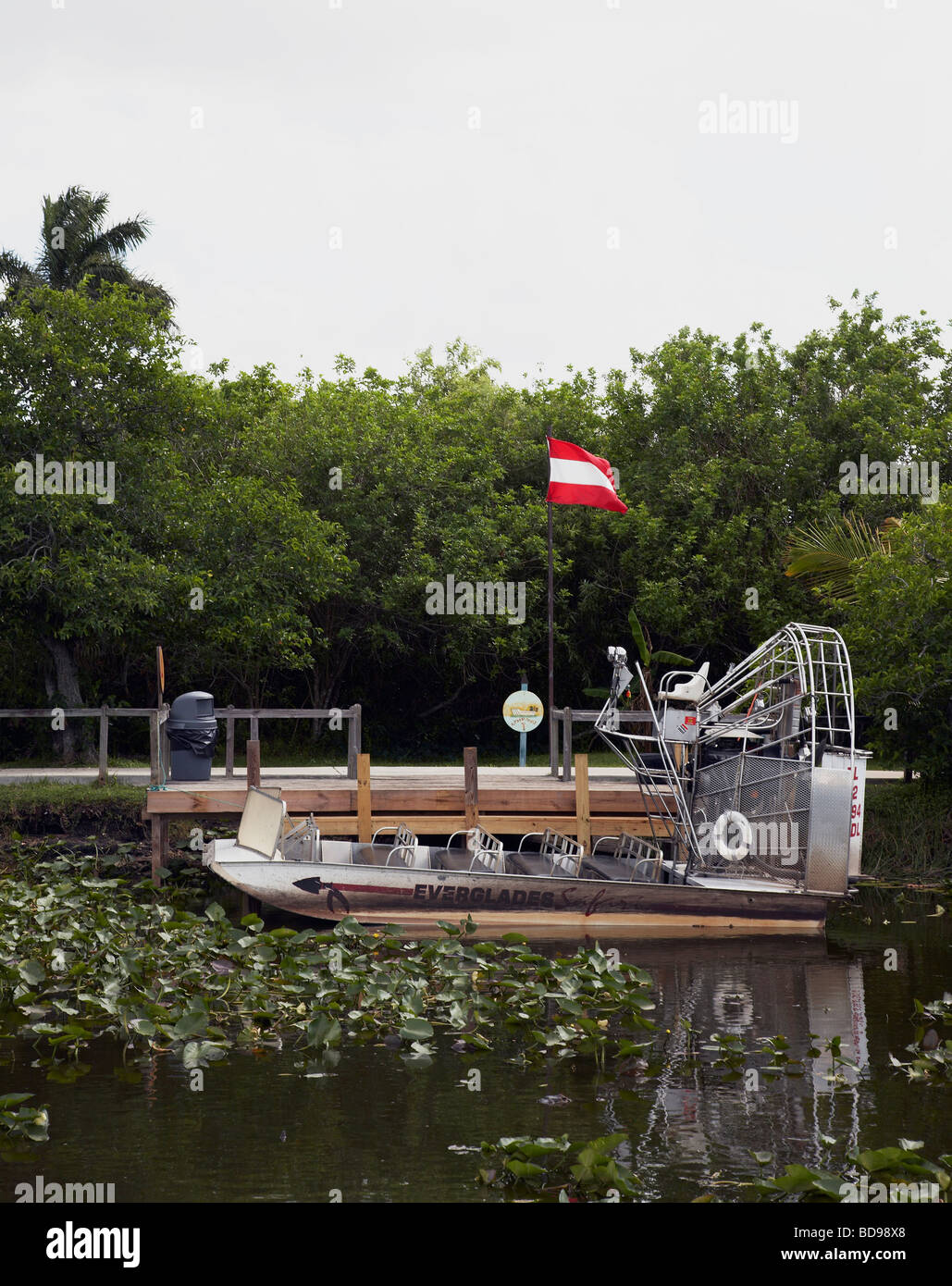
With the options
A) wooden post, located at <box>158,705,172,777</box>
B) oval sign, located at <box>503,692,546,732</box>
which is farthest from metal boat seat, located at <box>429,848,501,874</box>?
oval sign, located at <box>503,692,546,732</box>

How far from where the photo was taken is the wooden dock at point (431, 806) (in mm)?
18109

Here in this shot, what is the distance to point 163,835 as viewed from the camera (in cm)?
1833

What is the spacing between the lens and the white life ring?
1634 cm

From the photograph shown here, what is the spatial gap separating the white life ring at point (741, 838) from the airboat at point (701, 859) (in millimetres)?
16

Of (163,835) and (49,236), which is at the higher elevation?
(49,236)

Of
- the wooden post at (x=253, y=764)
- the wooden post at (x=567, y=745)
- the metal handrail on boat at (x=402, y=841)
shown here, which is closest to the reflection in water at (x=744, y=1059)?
the metal handrail on boat at (x=402, y=841)

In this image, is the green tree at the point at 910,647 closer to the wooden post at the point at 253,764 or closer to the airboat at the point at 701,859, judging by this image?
the airboat at the point at 701,859

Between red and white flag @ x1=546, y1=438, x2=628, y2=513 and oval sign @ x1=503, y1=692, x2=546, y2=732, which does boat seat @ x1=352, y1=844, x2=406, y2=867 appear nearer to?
oval sign @ x1=503, y1=692, x2=546, y2=732

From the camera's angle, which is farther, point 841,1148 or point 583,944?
point 583,944

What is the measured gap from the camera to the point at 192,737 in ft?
65.5

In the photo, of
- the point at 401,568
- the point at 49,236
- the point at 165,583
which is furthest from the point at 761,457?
the point at 49,236

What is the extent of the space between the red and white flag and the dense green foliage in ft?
18.6
